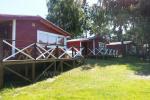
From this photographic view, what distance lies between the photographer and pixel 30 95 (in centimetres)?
1144

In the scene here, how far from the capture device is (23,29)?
17.7 metres

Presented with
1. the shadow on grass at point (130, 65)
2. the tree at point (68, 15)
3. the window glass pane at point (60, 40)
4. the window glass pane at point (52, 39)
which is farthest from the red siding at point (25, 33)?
the tree at point (68, 15)

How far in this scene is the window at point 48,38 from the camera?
19.3 meters

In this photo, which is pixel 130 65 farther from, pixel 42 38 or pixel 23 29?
pixel 23 29

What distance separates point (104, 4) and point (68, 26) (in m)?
9.30

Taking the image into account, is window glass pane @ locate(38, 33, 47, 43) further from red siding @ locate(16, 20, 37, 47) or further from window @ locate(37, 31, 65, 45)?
red siding @ locate(16, 20, 37, 47)

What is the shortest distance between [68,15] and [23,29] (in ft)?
87.3

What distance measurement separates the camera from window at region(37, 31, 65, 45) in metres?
19.3

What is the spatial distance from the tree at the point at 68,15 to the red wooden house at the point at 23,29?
76.0 ft

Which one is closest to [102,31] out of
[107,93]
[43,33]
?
[43,33]

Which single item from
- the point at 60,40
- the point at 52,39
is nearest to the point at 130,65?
the point at 60,40

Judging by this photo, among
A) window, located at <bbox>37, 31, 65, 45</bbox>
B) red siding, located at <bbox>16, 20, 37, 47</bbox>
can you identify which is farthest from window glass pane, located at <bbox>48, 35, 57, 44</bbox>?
red siding, located at <bbox>16, 20, 37, 47</bbox>

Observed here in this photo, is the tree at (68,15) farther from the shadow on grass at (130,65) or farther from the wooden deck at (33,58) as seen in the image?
the wooden deck at (33,58)

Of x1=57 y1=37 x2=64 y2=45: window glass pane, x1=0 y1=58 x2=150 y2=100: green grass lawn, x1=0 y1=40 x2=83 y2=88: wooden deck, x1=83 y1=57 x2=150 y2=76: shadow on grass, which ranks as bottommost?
x1=0 y1=58 x2=150 y2=100: green grass lawn
